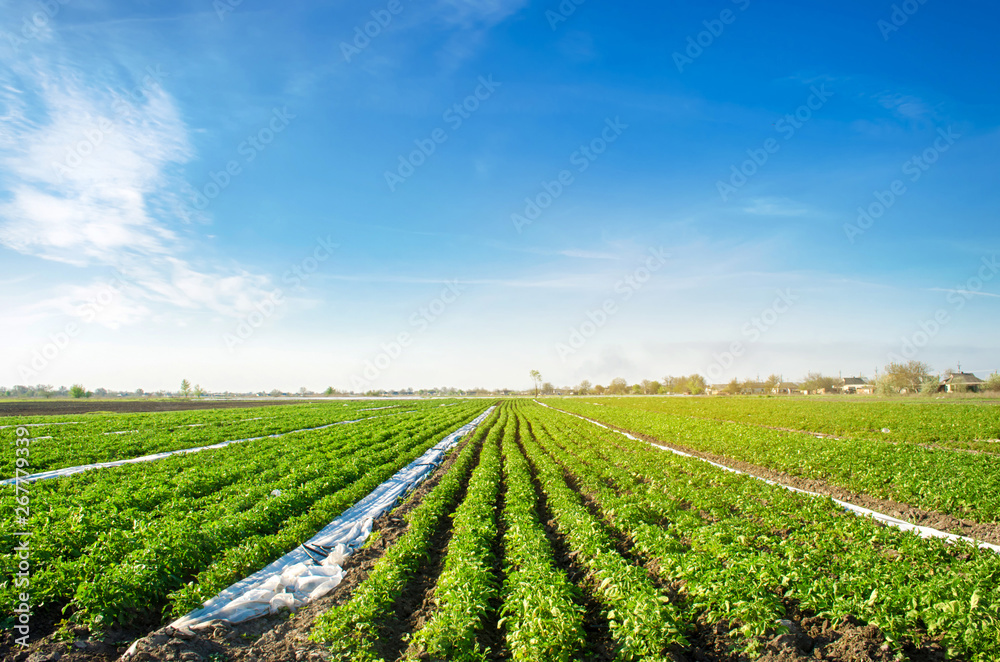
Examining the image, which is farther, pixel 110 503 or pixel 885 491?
pixel 885 491

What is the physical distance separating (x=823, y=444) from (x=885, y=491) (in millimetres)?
7529

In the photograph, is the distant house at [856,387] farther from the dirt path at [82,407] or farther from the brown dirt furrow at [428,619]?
the dirt path at [82,407]

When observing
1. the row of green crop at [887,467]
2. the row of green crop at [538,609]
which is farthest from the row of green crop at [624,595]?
the row of green crop at [887,467]

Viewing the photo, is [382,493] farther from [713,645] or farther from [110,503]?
[713,645]

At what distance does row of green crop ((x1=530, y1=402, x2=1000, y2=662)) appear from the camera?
529cm

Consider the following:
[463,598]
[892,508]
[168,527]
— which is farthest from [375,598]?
[892,508]

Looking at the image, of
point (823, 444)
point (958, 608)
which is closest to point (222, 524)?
point (958, 608)

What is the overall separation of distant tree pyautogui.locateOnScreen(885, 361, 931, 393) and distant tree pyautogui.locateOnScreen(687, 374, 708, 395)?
227ft

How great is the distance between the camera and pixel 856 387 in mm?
134125

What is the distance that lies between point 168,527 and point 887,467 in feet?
68.1

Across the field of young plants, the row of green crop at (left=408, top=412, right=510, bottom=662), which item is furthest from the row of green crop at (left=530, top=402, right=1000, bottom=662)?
the row of green crop at (left=408, top=412, right=510, bottom=662)

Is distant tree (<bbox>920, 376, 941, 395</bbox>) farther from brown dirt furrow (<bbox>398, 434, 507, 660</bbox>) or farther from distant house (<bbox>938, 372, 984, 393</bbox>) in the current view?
brown dirt furrow (<bbox>398, 434, 507, 660</bbox>)

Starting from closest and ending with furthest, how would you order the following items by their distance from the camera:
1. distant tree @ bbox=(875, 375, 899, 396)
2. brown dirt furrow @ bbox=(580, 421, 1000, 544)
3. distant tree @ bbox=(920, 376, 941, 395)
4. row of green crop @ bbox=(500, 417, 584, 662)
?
1. row of green crop @ bbox=(500, 417, 584, 662)
2. brown dirt furrow @ bbox=(580, 421, 1000, 544)
3. distant tree @ bbox=(920, 376, 941, 395)
4. distant tree @ bbox=(875, 375, 899, 396)

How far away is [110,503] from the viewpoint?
10.3 metres
